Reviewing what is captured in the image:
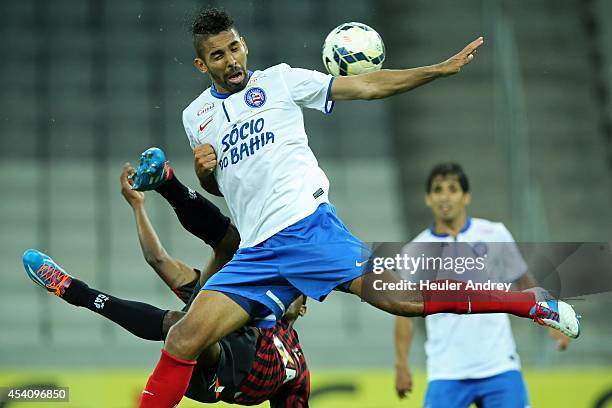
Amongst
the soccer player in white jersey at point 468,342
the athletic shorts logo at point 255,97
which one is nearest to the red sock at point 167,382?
the athletic shorts logo at point 255,97

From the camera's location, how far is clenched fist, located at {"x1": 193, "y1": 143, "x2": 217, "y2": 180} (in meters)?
5.05

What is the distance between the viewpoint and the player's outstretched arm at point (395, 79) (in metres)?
4.64

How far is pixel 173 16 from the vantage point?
1058 cm

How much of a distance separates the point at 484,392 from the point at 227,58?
2706 millimetres

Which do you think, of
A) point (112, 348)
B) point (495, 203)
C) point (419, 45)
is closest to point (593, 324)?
point (495, 203)

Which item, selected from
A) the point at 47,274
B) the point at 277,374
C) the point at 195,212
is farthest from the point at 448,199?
the point at 47,274

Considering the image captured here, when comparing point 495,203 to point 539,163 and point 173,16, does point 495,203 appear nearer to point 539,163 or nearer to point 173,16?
point 539,163

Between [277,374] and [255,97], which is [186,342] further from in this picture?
[255,97]

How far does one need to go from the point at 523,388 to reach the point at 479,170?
4450mm

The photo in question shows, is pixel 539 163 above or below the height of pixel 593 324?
above

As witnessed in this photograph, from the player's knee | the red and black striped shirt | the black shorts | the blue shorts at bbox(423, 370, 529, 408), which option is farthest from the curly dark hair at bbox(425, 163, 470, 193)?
the player's knee

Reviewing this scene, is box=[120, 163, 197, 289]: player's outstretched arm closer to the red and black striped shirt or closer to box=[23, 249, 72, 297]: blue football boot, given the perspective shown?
box=[23, 249, 72, 297]: blue football boot

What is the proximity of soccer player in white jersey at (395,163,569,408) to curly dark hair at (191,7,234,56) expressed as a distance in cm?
186

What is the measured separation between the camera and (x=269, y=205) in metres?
4.94
